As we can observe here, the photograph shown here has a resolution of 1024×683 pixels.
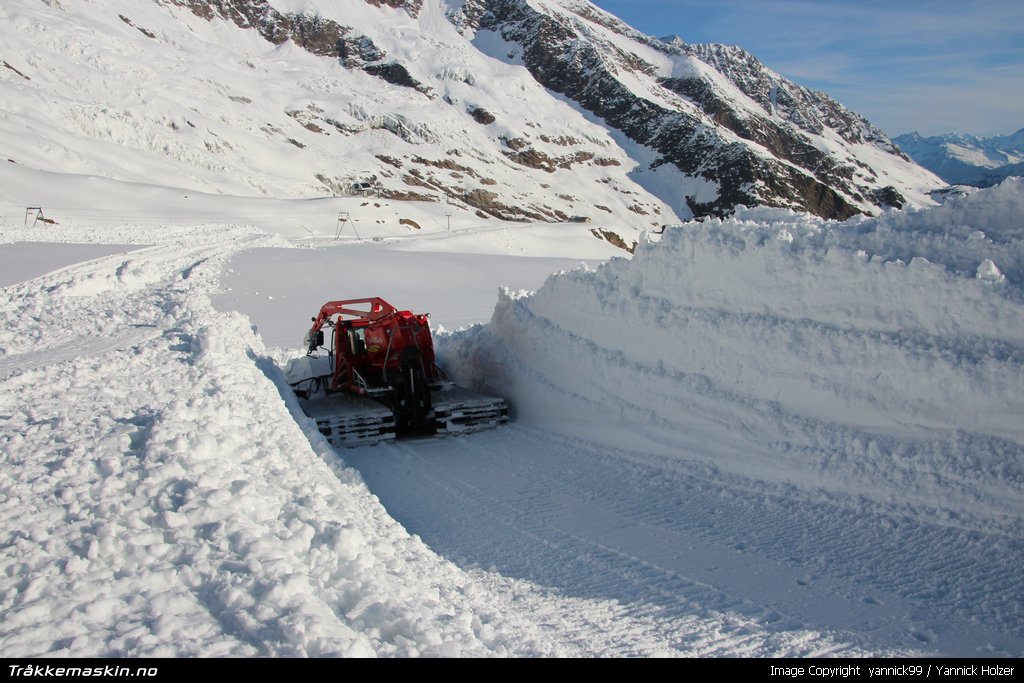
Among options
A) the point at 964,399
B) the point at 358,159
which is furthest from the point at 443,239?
the point at 358,159

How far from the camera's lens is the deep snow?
3.75 meters

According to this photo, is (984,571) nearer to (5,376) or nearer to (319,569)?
(319,569)

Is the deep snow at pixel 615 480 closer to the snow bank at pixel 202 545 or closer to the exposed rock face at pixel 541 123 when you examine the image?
the snow bank at pixel 202 545

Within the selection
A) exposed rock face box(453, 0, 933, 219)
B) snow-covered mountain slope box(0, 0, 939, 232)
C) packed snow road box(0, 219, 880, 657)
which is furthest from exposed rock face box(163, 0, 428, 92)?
packed snow road box(0, 219, 880, 657)

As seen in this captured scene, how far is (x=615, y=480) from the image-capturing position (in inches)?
289

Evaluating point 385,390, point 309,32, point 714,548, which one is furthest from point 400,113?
point 714,548

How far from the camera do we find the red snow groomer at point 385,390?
29.1 ft

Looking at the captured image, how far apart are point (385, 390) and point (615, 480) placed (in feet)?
11.4

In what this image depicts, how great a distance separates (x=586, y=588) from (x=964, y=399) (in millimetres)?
3169

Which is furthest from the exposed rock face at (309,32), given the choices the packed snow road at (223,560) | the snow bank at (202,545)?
the packed snow road at (223,560)

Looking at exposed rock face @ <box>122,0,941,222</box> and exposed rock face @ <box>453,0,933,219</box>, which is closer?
exposed rock face @ <box>122,0,941,222</box>

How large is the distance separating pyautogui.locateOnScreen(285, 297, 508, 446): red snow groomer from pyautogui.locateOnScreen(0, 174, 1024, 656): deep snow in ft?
1.07

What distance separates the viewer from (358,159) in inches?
3804

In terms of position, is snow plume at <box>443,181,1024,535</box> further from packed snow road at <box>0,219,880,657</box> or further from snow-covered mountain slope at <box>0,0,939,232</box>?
snow-covered mountain slope at <box>0,0,939,232</box>
